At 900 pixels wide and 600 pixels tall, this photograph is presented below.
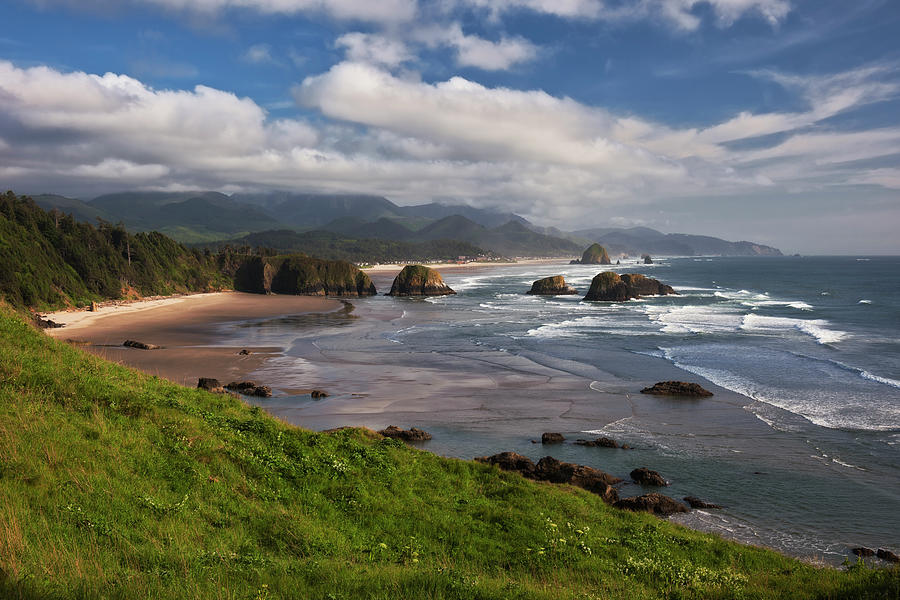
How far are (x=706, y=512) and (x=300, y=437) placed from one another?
13.4 m

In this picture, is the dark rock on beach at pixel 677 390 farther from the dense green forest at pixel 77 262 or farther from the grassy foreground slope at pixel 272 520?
the dense green forest at pixel 77 262

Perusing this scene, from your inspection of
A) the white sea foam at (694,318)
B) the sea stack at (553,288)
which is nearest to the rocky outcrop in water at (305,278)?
the sea stack at (553,288)

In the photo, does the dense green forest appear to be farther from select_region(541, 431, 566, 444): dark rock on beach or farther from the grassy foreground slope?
select_region(541, 431, 566, 444): dark rock on beach

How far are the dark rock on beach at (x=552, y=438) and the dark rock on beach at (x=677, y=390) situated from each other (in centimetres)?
1096

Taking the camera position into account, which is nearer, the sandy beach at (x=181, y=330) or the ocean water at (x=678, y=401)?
the ocean water at (x=678, y=401)

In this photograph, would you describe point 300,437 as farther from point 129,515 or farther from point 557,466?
point 557,466

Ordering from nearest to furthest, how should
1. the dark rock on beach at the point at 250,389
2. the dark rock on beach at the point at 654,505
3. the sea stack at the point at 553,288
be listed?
1. the dark rock on beach at the point at 654,505
2. the dark rock on beach at the point at 250,389
3. the sea stack at the point at 553,288

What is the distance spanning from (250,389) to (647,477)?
75.3ft

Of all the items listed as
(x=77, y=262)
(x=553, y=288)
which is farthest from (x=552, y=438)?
(x=77, y=262)

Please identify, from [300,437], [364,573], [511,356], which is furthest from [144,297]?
[364,573]

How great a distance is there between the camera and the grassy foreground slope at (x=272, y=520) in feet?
26.5

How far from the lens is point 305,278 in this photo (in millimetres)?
114812

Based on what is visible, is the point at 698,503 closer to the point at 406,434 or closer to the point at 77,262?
the point at 406,434

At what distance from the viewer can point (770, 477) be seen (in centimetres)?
2139
